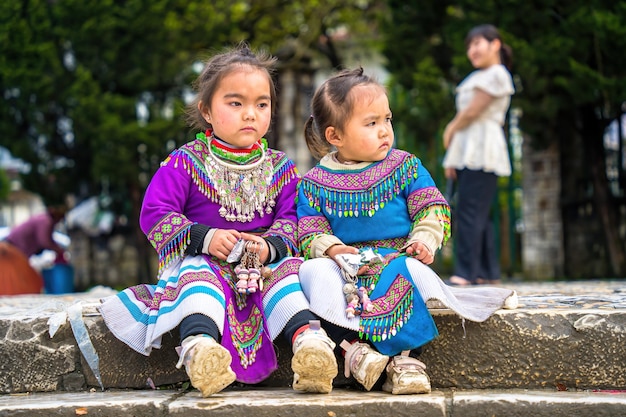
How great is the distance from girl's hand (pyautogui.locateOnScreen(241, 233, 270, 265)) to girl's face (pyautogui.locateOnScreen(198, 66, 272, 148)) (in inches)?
14.9

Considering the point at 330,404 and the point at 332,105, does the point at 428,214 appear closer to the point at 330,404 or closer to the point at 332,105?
the point at 332,105

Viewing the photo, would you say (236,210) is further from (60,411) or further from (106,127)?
(106,127)

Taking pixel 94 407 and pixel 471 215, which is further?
pixel 471 215

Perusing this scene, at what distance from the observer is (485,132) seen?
547 centimetres

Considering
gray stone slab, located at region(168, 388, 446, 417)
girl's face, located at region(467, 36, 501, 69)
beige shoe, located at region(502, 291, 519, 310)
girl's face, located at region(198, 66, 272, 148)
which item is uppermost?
girl's face, located at region(467, 36, 501, 69)

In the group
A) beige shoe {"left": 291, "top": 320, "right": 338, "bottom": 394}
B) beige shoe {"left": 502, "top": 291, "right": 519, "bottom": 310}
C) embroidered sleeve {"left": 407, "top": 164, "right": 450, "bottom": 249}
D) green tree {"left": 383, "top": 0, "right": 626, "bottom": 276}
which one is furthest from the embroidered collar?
green tree {"left": 383, "top": 0, "right": 626, "bottom": 276}

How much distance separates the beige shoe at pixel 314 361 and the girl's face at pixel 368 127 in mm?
752

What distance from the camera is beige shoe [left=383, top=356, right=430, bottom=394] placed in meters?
2.79

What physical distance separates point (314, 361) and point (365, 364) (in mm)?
212

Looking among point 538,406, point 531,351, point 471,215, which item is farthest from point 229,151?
point 471,215

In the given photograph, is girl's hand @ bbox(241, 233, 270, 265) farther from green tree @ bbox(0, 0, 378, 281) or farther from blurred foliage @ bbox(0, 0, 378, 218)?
blurred foliage @ bbox(0, 0, 378, 218)

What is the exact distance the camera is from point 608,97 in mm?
7688

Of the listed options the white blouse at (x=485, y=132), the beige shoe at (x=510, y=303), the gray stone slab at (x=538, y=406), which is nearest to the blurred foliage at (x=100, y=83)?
the white blouse at (x=485, y=132)

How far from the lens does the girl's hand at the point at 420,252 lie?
3020mm
